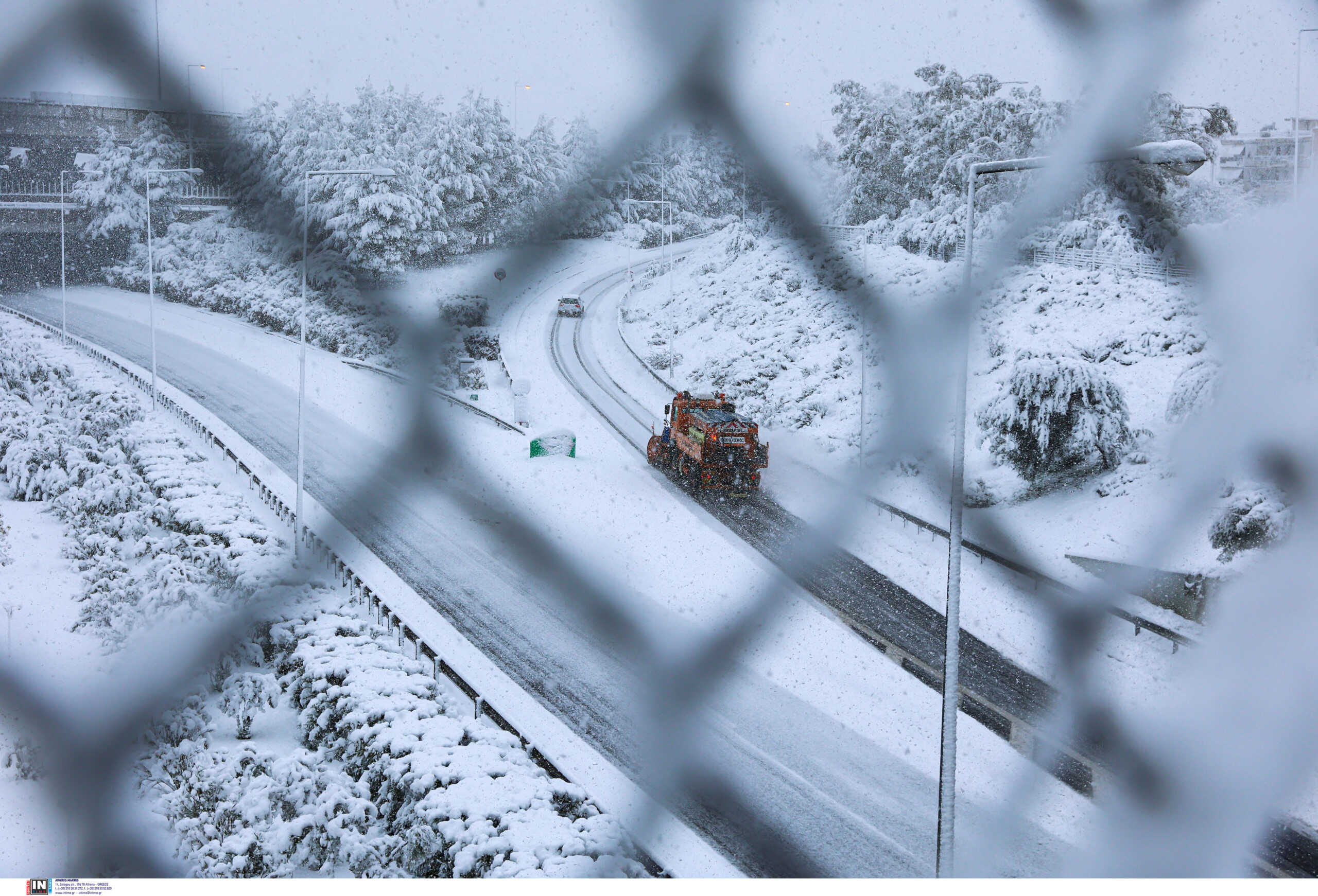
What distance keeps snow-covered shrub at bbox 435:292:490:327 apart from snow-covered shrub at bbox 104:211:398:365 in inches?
3.7

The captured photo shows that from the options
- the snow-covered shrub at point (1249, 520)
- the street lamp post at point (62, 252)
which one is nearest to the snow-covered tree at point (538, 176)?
the street lamp post at point (62, 252)

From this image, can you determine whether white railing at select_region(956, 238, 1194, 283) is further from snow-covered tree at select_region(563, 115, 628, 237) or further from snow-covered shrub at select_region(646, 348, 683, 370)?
snow-covered shrub at select_region(646, 348, 683, 370)

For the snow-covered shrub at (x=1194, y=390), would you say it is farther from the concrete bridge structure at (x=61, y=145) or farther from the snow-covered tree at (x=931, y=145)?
the concrete bridge structure at (x=61, y=145)

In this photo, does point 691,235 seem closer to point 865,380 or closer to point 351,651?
point 865,380

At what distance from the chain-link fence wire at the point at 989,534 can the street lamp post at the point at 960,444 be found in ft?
0.26

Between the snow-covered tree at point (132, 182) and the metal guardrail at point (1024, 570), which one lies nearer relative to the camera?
the snow-covered tree at point (132, 182)

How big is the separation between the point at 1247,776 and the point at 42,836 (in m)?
5.09

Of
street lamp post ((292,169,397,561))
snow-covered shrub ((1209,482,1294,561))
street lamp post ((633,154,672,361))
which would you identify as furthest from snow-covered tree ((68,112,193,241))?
snow-covered shrub ((1209,482,1294,561))

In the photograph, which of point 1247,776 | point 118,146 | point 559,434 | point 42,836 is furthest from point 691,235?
point 559,434

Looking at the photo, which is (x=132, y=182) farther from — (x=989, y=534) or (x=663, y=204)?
(x=989, y=534)

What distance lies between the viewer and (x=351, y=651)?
22.9 ft

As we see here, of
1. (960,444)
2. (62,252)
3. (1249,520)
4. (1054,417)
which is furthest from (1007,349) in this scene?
(62,252)

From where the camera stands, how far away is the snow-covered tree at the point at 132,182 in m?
1.50

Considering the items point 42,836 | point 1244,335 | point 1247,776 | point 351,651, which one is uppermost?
point 1244,335
